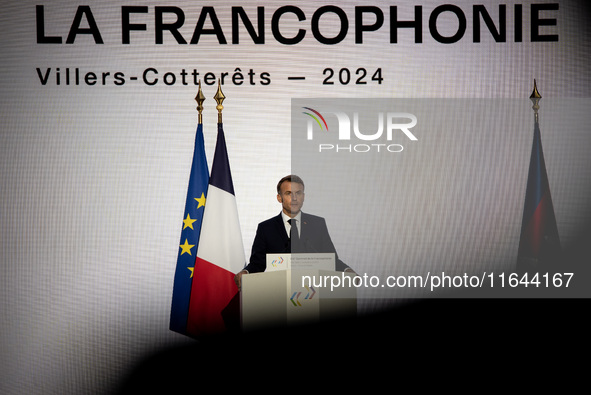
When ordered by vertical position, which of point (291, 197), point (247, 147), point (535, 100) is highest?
point (535, 100)

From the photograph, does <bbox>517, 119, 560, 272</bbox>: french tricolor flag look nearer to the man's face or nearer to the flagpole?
the flagpole

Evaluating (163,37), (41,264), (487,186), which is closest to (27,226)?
(41,264)

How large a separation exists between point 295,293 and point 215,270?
3.91 ft

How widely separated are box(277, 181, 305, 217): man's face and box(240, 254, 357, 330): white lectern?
0.77 m

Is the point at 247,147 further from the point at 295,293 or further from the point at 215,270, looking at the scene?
the point at 295,293

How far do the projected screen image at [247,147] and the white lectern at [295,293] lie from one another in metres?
1.08

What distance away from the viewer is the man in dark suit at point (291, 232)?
4434 mm

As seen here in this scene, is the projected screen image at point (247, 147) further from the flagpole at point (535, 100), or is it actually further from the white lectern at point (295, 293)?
the white lectern at point (295, 293)

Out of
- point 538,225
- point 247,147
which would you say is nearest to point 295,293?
point 247,147

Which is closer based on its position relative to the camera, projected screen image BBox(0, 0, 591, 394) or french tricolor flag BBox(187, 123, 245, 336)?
french tricolor flag BBox(187, 123, 245, 336)

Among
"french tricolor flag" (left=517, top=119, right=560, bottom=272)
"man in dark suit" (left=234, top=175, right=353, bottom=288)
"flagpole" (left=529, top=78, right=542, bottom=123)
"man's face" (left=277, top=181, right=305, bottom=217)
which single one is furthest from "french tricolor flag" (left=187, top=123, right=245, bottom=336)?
"flagpole" (left=529, top=78, right=542, bottom=123)

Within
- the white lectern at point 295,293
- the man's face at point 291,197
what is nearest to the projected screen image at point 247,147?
Answer: the man's face at point 291,197

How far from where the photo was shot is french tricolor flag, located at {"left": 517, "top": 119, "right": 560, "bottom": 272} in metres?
4.79

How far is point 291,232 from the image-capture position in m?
4.46
